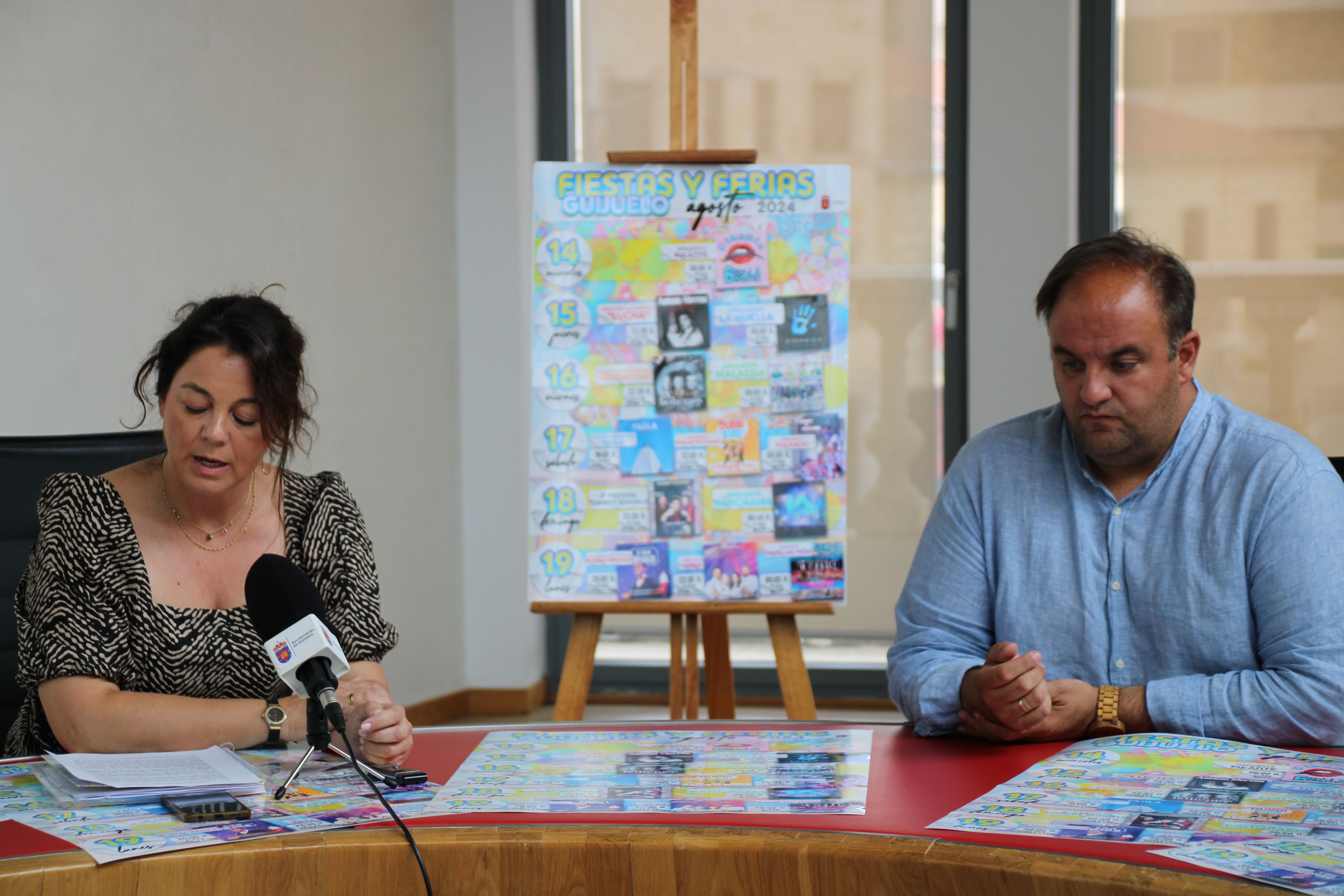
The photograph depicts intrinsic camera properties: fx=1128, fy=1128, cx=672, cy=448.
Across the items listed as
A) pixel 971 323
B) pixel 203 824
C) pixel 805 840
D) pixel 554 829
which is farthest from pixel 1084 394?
pixel 971 323

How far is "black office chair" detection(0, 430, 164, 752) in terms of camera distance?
172 cm

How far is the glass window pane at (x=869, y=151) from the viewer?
4.15m

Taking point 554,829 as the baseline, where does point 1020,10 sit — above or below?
above

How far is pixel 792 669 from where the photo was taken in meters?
2.57

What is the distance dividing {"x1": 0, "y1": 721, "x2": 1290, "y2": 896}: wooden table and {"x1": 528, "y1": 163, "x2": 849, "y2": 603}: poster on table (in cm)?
158

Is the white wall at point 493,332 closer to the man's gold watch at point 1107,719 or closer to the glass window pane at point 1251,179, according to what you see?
the glass window pane at point 1251,179

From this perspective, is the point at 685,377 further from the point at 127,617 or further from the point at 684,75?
the point at 127,617

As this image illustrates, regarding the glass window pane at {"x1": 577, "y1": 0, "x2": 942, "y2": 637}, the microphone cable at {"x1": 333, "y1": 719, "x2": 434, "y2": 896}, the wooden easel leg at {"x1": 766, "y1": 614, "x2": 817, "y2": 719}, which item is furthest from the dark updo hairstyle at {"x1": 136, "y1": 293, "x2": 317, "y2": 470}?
the glass window pane at {"x1": 577, "y1": 0, "x2": 942, "y2": 637}

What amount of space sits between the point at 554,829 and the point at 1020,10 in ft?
11.7

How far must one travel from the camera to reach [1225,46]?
391 centimetres

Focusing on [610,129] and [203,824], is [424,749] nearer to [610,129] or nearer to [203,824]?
[203,824]

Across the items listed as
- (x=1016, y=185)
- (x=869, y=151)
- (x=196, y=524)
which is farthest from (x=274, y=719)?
(x=869, y=151)

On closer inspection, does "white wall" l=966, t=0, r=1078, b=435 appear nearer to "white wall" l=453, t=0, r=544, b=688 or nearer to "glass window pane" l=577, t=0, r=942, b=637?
"glass window pane" l=577, t=0, r=942, b=637

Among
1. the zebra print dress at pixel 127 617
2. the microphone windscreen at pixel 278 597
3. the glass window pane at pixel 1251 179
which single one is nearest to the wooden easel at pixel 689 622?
the zebra print dress at pixel 127 617
